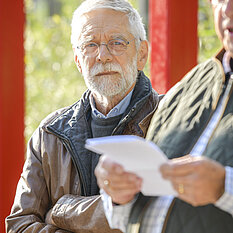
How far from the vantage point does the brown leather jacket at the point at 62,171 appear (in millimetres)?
2736

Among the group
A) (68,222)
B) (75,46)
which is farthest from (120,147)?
(75,46)

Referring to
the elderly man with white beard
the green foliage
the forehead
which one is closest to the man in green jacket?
the elderly man with white beard

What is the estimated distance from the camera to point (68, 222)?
2686 mm

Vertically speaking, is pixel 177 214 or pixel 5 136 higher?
pixel 177 214

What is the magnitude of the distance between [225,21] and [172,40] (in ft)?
6.41

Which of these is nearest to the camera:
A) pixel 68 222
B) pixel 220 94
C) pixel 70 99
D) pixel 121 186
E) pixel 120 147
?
pixel 120 147

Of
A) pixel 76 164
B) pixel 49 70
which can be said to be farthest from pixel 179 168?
pixel 49 70

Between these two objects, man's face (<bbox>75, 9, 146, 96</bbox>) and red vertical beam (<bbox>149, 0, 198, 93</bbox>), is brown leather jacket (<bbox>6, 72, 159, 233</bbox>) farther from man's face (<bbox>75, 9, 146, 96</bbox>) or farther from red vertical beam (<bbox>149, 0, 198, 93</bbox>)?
red vertical beam (<bbox>149, 0, 198, 93</bbox>)

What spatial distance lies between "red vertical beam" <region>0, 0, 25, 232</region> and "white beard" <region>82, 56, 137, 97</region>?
1245mm

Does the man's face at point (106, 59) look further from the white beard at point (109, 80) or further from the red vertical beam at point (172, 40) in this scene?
the red vertical beam at point (172, 40)

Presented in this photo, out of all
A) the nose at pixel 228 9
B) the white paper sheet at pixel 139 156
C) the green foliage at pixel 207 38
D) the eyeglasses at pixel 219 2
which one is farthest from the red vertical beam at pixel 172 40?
the green foliage at pixel 207 38

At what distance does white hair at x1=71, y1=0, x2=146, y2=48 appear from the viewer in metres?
3.04

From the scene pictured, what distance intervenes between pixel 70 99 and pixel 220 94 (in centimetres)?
1033

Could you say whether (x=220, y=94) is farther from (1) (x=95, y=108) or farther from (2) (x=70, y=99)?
(2) (x=70, y=99)
